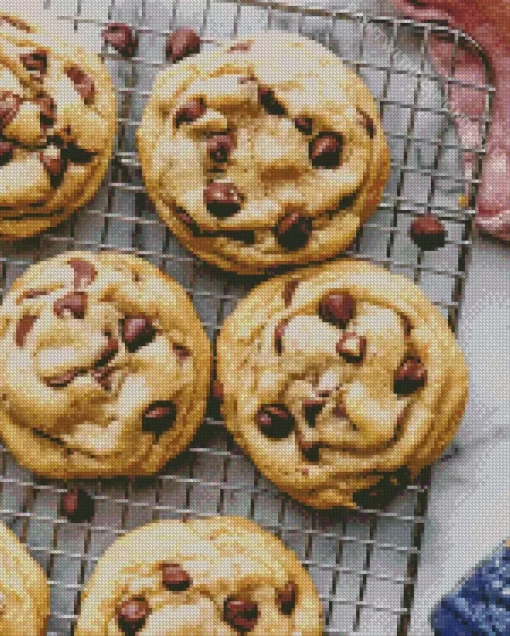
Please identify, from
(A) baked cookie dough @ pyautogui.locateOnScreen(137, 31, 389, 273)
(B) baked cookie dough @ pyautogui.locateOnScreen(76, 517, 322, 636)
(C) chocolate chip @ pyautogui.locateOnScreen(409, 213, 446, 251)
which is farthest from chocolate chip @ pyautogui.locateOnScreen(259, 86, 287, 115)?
(B) baked cookie dough @ pyautogui.locateOnScreen(76, 517, 322, 636)

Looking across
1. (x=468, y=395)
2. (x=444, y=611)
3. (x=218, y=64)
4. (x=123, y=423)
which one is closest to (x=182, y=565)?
(x=123, y=423)

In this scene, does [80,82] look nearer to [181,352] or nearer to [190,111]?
[190,111]

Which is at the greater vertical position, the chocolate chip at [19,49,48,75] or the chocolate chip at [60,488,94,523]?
the chocolate chip at [19,49,48,75]

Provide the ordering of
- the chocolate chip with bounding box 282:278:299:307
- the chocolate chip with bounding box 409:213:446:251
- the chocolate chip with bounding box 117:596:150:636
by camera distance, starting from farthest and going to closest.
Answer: the chocolate chip with bounding box 409:213:446:251 → the chocolate chip with bounding box 282:278:299:307 → the chocolate chip with bounding box 117:596:150:636

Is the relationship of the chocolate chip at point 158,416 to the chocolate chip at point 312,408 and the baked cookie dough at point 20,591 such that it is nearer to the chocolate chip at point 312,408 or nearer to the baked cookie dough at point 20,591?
the chocolate chip at point 312,408

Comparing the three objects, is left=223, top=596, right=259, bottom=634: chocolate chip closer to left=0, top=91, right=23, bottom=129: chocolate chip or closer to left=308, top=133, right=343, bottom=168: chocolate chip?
left=308, top=133, right=343, bottom=168: chocolate chip

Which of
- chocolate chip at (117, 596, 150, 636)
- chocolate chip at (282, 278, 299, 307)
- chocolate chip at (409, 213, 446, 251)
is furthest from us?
chocolate chip at (409, 213, 446, 251)

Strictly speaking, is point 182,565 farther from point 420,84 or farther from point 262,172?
point 420,84
